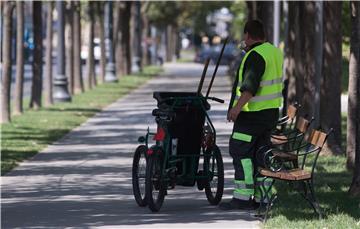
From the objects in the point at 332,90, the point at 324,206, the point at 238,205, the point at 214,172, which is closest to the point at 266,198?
the point at 238,205

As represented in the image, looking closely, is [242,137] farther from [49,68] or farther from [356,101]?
[49,68]

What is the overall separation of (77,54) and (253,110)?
2499 cm

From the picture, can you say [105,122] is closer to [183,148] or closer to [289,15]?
[289,15]

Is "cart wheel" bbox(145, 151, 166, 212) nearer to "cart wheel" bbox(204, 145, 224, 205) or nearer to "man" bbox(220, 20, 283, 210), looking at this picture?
"cart wheel" bbox(204, 145, 224, 205)

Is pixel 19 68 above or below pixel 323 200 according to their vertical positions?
above

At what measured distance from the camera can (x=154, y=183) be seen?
1029 centimetres

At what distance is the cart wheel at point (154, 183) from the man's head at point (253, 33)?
141 centimetres

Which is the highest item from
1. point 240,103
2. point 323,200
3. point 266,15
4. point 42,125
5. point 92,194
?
point 266,15

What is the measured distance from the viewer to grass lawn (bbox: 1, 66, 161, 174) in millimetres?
16186

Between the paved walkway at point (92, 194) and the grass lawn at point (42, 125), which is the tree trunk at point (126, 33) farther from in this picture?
the paved walkway at point (92, 194)

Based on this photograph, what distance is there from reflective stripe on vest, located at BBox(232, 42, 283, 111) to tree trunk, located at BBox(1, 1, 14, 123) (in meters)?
11.9

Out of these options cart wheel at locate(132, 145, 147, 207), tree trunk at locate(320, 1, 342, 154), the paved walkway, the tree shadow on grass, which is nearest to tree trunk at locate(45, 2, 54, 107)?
the paved walkway

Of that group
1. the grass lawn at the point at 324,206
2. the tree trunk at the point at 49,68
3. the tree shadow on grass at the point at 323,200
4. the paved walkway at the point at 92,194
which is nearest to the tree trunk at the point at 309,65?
the paved walkway at the point at 92,194

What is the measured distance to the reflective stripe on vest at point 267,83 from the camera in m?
10.1
